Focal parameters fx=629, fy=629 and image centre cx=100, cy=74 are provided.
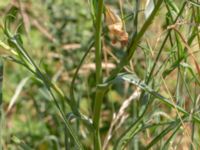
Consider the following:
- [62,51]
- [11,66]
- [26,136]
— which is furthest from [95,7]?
[11,66]

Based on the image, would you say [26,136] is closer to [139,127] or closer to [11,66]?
[11,66]

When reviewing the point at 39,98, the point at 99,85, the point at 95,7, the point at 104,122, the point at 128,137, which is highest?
the point at 95,7

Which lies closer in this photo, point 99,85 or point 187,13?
point 99,85

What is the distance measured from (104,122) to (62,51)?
1.05ft

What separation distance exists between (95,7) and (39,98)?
1298 mm

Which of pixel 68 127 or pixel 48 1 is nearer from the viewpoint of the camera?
pixel 68 127

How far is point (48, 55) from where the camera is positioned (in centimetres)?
240

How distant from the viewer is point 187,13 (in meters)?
1.13

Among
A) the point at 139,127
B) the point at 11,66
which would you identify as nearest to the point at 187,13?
the point at 139,127

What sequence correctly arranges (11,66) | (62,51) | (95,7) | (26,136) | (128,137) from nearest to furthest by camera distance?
(95,7) < (128,137) < (26,136) < (62,51) < (11,66)

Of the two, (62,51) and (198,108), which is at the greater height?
(198,108)

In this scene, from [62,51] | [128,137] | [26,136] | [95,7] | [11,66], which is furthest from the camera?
[11,66]

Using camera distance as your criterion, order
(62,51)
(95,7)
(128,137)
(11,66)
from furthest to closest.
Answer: (11,66) → (62,51) → (128,137) → (95,7)

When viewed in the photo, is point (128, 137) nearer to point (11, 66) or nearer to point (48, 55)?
point (48, 55)
